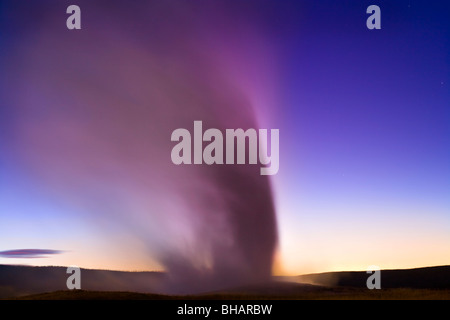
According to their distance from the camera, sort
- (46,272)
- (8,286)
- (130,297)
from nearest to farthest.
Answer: (130,297), (8,286), (46,272)

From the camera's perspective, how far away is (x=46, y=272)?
60688 millimetres
